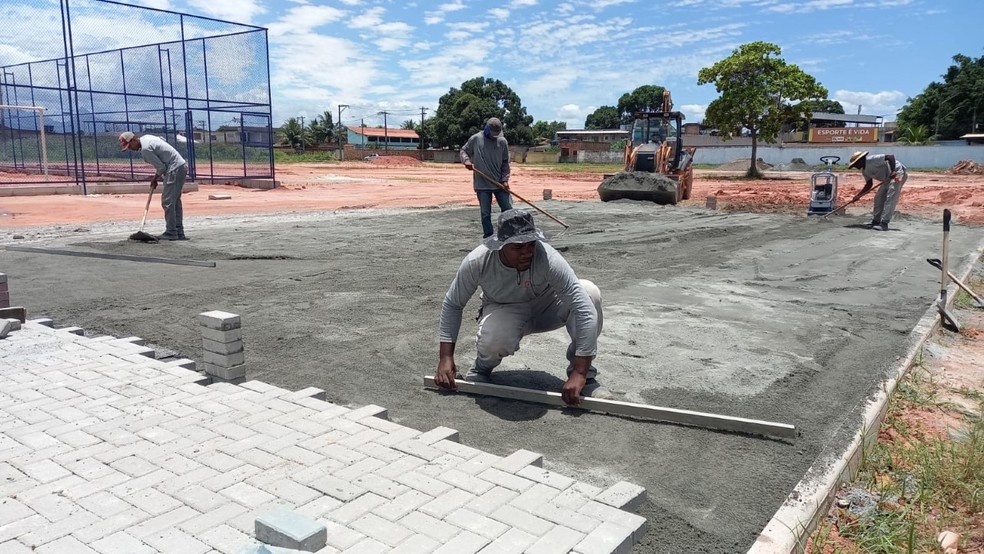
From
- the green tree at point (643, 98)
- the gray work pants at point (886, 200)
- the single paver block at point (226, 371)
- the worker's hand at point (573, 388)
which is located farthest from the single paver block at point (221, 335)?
the green tree at point (643, 98)

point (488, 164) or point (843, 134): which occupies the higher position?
point (843, 134)

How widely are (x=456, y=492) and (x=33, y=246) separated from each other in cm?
951

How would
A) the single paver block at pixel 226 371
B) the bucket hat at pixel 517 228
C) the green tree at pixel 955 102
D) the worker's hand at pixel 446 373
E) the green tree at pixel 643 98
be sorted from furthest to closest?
the green tree at pixel 643 98 → the green tree at pixel 955 102 → the single paver block at pixel 226 371 → the worker's hand at pixel 446 373 → the bucket hat at pixel 517 228

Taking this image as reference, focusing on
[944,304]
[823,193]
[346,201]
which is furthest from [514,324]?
[346,201]

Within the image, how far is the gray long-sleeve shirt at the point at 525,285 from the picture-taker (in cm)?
380

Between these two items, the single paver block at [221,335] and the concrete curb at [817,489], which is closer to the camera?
the concrete curb at [817,489]

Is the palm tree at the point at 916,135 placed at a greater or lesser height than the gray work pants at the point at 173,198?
greater

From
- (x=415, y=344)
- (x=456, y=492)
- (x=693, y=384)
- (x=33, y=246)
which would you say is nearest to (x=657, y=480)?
(x=456, y=492)

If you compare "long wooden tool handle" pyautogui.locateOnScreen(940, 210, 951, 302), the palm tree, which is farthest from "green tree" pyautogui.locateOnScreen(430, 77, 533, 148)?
"long wooden tool handle" pyautogui.locateOnScreen(940, 210, 951, 302)

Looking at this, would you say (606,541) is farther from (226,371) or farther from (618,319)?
(618,319)

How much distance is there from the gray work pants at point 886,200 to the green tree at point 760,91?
18383mm

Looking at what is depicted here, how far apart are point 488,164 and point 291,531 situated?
8.00 metres

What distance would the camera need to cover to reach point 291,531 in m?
2.25

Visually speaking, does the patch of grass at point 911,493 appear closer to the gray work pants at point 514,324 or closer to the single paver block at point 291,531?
the gray work pants at point 514,324
